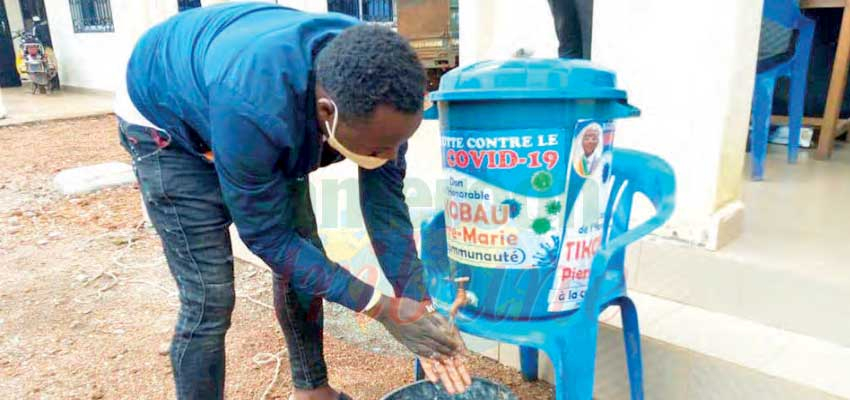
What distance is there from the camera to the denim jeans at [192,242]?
157 centimetres

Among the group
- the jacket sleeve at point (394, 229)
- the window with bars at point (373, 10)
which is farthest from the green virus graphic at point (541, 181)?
the window with bars at point (373, 10)

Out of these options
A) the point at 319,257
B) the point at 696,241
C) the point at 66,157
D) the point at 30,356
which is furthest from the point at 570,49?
the point at 66,157

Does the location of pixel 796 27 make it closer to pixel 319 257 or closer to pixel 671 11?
pixel 671 11

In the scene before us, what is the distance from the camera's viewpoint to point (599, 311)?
1.64m

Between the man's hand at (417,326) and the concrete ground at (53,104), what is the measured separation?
9058 millimetres

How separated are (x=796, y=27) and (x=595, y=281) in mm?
2310

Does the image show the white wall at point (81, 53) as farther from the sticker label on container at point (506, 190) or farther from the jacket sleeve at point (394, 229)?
the sticker label on container at point (506, 190)

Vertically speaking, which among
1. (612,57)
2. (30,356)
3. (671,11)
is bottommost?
(30,356)

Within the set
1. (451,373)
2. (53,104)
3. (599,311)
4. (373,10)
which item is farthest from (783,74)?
(53,104)

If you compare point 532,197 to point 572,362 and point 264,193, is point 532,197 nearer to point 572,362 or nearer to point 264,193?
point 572,362

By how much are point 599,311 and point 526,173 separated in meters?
0.44

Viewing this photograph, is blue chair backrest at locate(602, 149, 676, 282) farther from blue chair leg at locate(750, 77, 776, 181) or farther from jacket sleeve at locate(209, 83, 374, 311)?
blue chair leg at locate(750, 77, 776, 181)

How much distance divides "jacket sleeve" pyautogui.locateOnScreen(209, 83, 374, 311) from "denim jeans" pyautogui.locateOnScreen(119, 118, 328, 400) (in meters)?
0.23

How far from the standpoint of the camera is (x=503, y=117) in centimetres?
147
